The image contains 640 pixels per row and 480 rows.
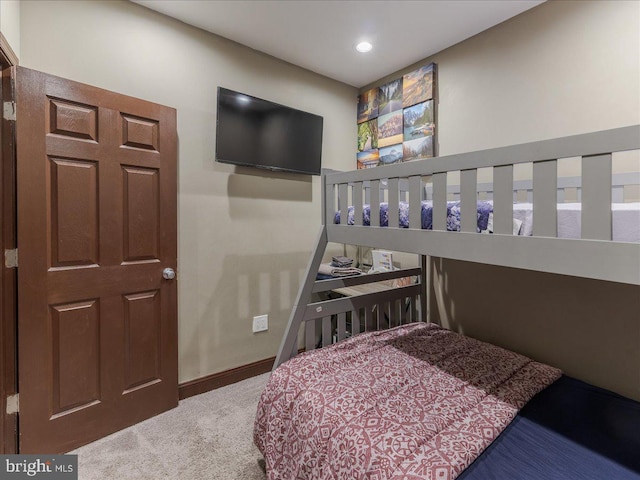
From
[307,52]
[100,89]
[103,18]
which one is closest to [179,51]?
[103,18]

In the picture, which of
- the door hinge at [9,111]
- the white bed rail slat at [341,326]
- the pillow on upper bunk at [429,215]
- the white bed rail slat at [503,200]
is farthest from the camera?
the white bed rail slat at [341,326]

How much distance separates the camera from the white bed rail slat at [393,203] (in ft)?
4.31

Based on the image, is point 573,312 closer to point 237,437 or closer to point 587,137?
point 587,137

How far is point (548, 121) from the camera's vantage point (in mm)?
1852

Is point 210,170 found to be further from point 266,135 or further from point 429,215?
point 429,215

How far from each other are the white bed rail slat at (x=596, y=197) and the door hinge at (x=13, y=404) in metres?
2.43

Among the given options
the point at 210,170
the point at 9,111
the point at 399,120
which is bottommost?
the point at 210,170

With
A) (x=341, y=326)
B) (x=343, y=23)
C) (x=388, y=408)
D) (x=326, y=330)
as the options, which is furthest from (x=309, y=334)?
(x=343, y=23)

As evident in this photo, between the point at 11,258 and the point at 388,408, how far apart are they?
73.4 inches

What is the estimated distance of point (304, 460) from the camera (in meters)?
1.16

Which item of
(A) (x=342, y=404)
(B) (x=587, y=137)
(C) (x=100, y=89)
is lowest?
(A) (x=342, y=404)

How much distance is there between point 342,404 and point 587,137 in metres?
1.15

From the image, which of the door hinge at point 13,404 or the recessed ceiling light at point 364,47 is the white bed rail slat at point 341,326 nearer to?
the door hinge at point 13,404

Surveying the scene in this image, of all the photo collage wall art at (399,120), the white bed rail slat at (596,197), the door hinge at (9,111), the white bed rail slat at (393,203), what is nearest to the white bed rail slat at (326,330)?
the white bed rail slat at (393,203)
